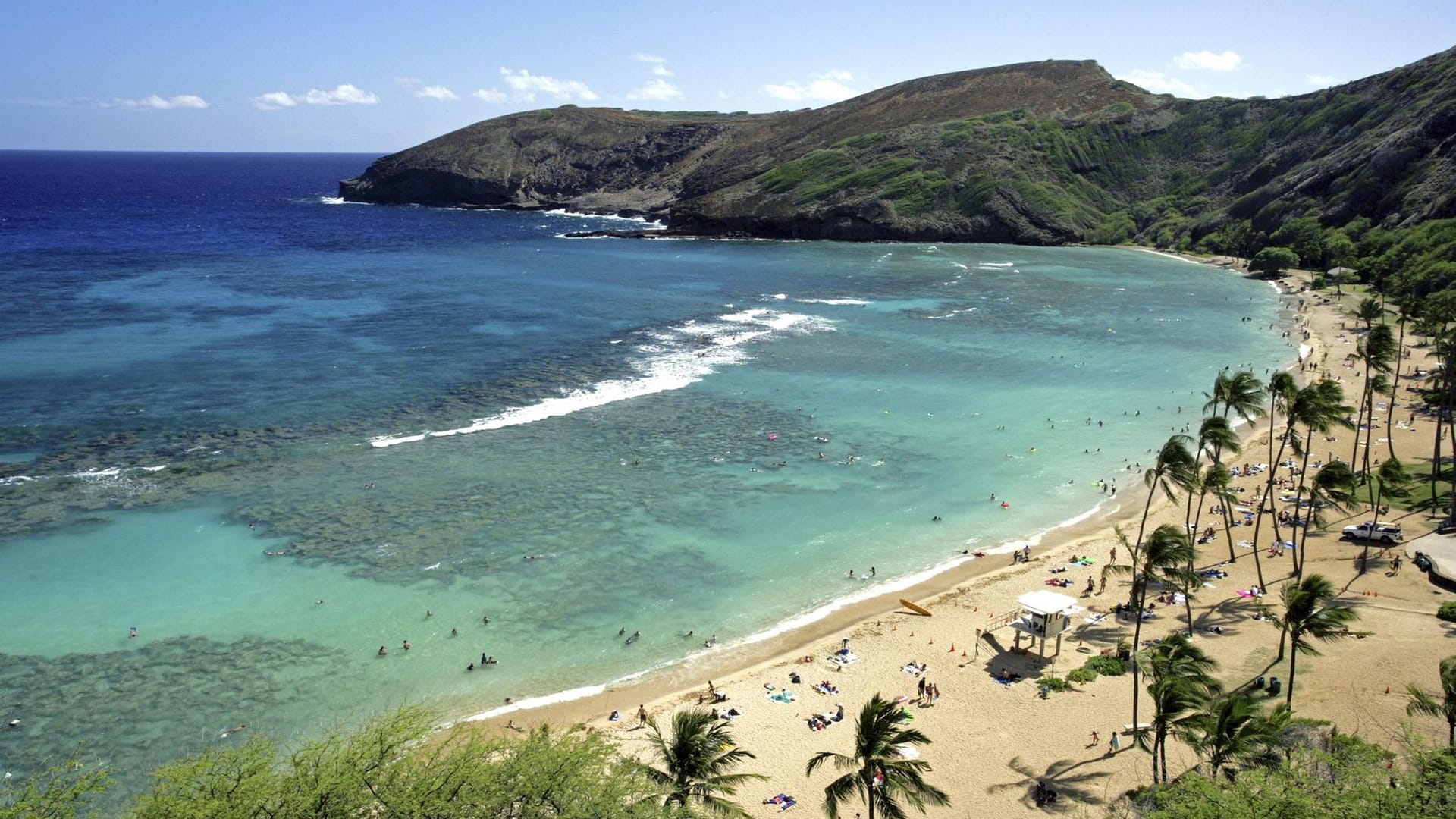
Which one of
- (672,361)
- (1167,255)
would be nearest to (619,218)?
(1167,255)

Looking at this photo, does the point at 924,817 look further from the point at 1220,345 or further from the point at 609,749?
the point at 1220,345

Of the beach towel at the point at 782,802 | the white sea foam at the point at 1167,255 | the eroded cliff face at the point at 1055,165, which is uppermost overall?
the eroded cliff face at the point at 1055,165

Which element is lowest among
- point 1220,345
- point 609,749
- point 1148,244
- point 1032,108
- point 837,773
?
point 837,773

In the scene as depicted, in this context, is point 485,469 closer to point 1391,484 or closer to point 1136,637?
point 1136,637

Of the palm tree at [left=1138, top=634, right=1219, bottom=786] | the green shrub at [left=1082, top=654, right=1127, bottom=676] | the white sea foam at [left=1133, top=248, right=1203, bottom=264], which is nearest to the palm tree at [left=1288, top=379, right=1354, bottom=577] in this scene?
the green shrub at [left=1082, top=654, right=1127, bottom=676]

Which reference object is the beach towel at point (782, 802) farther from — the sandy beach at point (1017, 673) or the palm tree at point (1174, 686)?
the palm tree at point (1174, 686)

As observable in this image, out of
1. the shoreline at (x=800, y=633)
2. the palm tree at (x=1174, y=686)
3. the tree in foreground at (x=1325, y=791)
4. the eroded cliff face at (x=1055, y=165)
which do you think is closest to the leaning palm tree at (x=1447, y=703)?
the tree in foreground at (x=1325, y=791)

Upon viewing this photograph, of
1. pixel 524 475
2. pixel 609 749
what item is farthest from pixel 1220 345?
pixel 609 749
